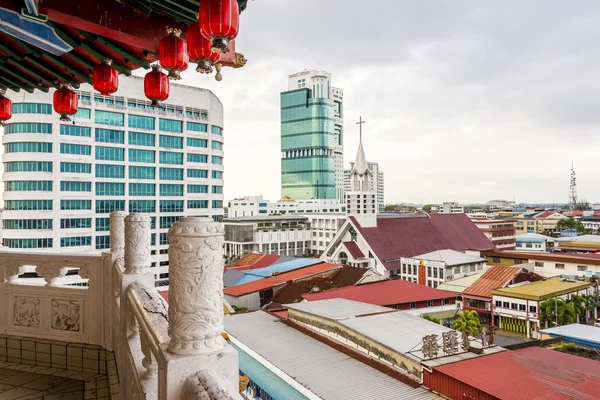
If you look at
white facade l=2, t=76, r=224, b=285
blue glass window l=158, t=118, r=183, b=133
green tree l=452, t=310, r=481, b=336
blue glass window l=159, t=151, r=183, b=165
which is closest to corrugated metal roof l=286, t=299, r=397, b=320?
green tree l=452, t=310, r=481, b=336

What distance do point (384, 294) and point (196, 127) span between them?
22712 millimetres

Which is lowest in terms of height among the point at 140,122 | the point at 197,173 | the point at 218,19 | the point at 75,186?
the point at 218,19

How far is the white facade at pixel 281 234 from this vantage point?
48.3 metres

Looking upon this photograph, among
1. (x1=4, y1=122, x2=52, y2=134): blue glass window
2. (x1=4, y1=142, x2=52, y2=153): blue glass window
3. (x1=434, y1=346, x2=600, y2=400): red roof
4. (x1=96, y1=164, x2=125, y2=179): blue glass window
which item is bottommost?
(x1=434, y1=346, x2=600, y2=400): red roof

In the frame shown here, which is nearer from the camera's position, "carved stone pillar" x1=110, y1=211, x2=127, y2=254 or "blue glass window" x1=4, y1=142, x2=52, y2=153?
"carved stone pillar" x1=110, y1=211, x2=127, y2=254

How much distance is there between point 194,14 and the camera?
3.09 meters

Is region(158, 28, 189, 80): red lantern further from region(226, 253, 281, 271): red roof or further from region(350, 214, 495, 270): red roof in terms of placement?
region(350, 214, 495, 270): red roof

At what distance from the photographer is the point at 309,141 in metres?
82.2

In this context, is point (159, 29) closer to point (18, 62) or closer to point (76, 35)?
point (76, 35)

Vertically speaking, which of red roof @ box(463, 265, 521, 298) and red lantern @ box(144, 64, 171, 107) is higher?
red lantern @ box(144, 64, 171, 107)

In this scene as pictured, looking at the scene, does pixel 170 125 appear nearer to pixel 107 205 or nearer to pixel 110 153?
pixel 110 153

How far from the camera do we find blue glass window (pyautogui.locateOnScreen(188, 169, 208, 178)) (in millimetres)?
35250

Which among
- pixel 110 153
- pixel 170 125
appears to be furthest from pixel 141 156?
pixel 170 125

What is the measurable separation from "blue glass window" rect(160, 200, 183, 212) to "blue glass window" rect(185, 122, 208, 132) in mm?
6380
